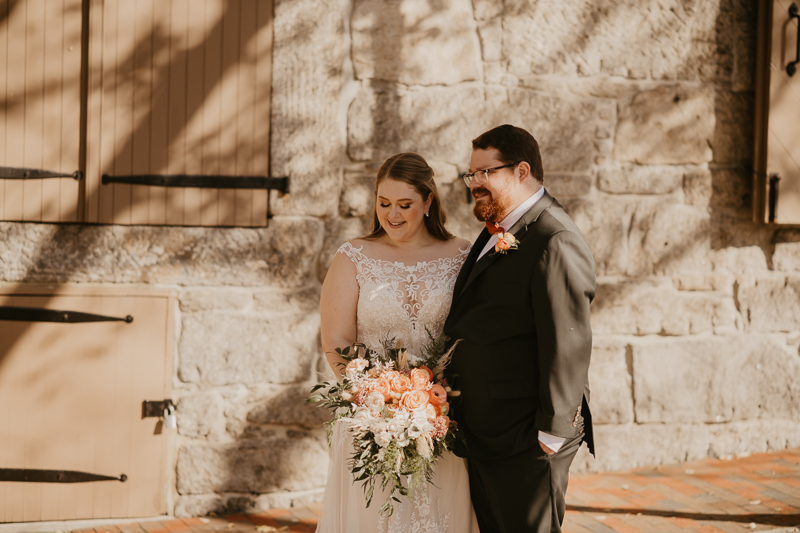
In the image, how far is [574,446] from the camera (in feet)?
8.54

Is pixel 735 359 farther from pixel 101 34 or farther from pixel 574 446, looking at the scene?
pixel 101 34

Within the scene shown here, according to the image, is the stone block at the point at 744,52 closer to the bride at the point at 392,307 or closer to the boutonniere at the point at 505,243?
the bride at the point at 392,307

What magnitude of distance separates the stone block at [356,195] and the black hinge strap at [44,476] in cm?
212

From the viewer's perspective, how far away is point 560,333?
2.39 meters

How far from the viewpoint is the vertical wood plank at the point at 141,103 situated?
4035mm

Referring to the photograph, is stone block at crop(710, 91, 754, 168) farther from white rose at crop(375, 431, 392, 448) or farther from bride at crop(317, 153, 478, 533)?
white rose at crop(375, 431, 392, 448)

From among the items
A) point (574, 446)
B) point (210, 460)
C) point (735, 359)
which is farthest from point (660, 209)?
point (210, 460)

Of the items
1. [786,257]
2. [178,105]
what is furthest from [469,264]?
[786,257]

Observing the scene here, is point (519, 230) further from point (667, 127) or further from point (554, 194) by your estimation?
point (667, 127)

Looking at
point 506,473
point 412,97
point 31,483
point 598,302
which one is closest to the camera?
point 506,473

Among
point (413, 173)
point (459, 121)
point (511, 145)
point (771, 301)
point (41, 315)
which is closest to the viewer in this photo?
point (511, 145)

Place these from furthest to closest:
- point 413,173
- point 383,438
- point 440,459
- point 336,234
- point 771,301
→ point 771,301 → point 336,234 → point 413,173 → point 440,459 → point 383,438

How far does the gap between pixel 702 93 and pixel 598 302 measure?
1627 millimetres

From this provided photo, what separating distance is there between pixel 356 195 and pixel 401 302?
160 cm
